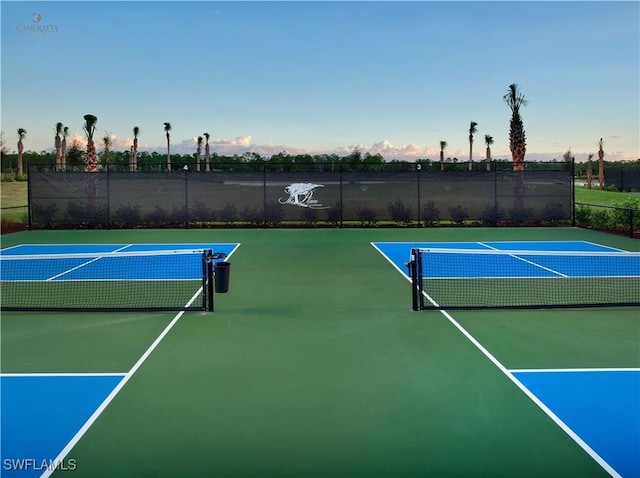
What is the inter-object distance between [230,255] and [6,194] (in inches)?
1225

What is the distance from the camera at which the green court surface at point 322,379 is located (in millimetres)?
3764

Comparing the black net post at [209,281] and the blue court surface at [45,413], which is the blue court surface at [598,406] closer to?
the blue court surface at [45,413]

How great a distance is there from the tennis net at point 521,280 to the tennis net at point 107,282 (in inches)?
160

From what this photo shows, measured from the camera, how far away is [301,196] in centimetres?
2106

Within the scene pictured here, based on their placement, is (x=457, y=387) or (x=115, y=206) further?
(x=115, y=206)

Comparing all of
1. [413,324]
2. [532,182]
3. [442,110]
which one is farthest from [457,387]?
[442,110]

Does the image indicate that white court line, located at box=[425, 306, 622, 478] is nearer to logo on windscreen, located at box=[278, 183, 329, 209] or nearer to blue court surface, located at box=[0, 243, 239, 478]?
blue court surface, located at box=[0, 243, 239, 478]

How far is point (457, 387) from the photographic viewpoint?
16.6 feet

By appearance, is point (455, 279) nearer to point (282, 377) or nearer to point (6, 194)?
point (282, 377)

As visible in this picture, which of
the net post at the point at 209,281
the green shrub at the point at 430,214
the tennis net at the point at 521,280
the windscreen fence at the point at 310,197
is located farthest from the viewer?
the green shrub at the point at 430,214

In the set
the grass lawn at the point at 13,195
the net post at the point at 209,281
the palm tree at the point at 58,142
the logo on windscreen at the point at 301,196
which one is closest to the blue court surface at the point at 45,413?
the net post at the point at 209,281

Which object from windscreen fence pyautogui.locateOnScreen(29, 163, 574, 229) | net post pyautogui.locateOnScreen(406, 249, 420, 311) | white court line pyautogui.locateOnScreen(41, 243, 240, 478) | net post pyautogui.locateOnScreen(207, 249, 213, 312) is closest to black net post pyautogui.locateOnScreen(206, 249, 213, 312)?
net post pyautogui.locateOnScreen(207, 249, 213, 312)

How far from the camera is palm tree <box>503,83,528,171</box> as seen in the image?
24203mm
